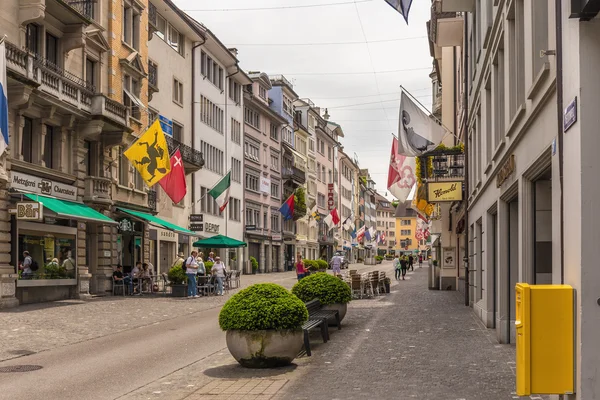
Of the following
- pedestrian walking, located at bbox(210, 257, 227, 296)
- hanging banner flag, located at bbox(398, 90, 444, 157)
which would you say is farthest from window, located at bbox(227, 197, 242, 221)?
hanging banner flag, located at bbox(398, 90, 444, 157)

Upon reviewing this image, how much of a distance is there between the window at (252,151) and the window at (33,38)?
123 ft

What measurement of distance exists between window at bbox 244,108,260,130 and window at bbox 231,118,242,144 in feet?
7.51

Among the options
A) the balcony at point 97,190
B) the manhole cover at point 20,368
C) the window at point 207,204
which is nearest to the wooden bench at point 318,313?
the manhole cover at point 20,368

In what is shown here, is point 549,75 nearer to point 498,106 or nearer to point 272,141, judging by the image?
point 498,106

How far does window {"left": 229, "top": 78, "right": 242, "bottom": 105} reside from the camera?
198 feet

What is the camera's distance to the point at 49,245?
27344mm

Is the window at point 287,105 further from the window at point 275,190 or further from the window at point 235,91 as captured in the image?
the window at point 235,91

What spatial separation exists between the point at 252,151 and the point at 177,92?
20507 mm

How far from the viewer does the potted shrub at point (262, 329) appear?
36.8ft

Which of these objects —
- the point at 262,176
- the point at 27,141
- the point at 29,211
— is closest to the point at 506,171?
the point at 29,211

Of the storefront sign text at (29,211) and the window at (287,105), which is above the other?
the window at (287,105)

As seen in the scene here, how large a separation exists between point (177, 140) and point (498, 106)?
32.5m

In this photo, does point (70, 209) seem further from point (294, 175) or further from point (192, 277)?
point (294, 175)

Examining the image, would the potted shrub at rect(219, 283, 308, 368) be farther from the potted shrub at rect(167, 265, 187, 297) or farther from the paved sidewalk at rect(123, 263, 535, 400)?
the potted shrub at rect(167, 265, 187, 297)
